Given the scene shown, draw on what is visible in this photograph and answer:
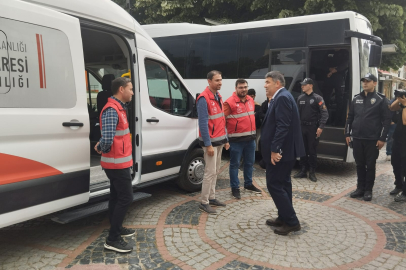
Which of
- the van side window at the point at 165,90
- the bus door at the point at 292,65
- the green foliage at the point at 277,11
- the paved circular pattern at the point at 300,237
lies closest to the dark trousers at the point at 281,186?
the paved circular pattern at the point at 300,237

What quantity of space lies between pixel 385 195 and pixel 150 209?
3852 mm

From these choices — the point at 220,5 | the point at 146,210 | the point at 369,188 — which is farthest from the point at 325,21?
the point at 220,5

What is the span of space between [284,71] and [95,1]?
16.0ft

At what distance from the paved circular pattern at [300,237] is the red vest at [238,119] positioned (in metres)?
1.11

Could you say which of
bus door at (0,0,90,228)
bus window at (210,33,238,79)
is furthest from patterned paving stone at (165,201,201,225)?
bus window at (210,33,238,79)

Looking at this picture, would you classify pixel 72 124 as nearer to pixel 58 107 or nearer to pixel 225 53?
pixel 58 107

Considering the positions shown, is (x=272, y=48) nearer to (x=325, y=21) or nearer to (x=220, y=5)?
(x=325, y=21)

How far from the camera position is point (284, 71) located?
764 cm

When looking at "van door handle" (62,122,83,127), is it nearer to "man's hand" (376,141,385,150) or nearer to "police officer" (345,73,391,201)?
"police officer" (345,73,391,201)

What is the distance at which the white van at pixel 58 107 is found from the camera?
117 inches

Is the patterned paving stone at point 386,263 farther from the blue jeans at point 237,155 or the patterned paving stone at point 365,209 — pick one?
the blue jeans at point 237,155

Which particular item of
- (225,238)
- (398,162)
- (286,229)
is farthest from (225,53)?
(225,238)

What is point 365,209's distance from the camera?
495cm

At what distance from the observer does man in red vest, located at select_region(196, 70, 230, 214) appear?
447 cm
